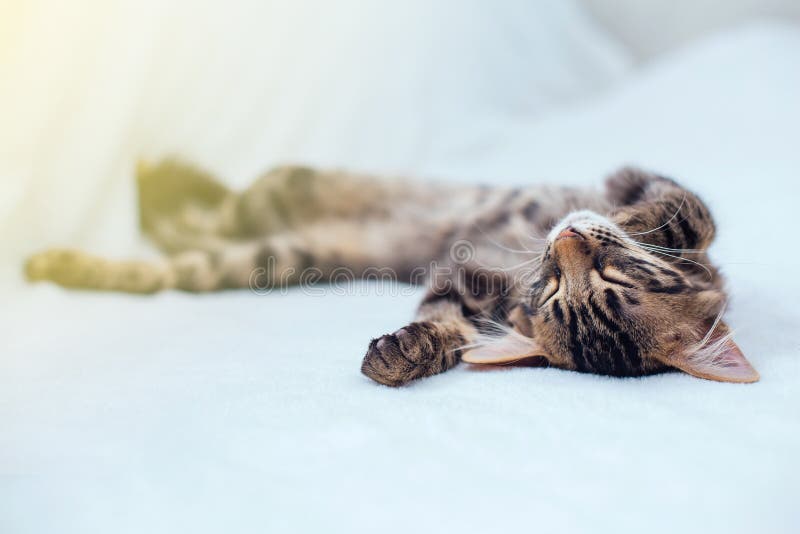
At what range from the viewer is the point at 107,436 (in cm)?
90

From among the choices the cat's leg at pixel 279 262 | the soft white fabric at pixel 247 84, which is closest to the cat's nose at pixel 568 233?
the cat's leg at pixel 279 262

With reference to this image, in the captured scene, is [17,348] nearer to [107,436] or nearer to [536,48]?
[107,436]

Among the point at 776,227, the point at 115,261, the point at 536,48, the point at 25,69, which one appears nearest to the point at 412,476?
the point at 776,227

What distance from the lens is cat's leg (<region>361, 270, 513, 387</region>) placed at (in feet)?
3.48

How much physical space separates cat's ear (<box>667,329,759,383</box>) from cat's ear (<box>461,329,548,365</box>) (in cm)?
23

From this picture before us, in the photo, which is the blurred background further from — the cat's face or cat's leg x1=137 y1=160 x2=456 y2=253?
the cat's face

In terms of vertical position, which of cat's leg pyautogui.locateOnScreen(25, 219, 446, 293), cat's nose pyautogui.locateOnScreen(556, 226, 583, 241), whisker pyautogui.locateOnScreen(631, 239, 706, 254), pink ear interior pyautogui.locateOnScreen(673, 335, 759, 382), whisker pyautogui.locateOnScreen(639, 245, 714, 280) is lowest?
A: pink ear interior pyautogui.locateOnScreen(673, 335, 759, 382)

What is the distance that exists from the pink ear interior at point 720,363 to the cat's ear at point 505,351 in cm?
24

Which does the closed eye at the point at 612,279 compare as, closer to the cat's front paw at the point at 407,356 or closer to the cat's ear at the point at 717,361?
the cat's ear at the point at 717,361

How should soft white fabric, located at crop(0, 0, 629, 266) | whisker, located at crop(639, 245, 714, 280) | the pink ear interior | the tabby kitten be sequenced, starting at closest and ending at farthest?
the pink ear interior → the tabby kitten → whisker, located at crop(639, 245, 714, 280) → soft white fabric, located at crop(0, 0, 629, 266)

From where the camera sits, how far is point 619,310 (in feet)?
3.69

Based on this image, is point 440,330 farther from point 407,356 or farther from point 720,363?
point 720,363

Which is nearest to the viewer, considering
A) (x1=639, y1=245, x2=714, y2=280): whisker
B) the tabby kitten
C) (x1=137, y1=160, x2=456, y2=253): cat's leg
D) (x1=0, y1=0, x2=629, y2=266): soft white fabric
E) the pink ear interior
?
the pink ear interior

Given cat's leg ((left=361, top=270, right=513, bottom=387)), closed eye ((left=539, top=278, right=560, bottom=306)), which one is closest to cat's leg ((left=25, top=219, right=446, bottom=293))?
cat's leg ((left=361, top=270, right=513, bottom=387))
